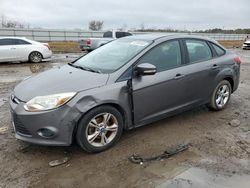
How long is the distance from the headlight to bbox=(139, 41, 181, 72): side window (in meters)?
1.31

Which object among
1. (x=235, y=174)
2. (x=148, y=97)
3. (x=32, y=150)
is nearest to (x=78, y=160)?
(x=32, y=150)

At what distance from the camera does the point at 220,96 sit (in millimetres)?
5500

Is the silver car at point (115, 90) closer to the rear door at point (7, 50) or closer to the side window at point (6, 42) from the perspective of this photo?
the rear door at point (7, 50)

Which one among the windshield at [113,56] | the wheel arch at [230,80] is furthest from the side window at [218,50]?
the windshield at [113,56]

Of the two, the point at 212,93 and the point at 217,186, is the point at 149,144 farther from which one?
the point at 212,93

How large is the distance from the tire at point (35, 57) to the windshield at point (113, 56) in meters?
9.89

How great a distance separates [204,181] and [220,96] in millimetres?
2759

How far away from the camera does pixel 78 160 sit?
360 cm

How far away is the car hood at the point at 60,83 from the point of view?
3.58 m

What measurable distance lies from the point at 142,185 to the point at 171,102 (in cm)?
178

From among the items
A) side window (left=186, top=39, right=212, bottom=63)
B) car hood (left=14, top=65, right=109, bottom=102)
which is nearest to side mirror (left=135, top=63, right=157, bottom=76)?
car hood (left=14, top=65, right=109, bottom=102)

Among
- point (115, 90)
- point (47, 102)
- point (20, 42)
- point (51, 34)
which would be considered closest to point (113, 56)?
point (115, 90)

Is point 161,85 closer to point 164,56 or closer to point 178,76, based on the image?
point 178,76

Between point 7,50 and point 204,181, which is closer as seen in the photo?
point 204,181
